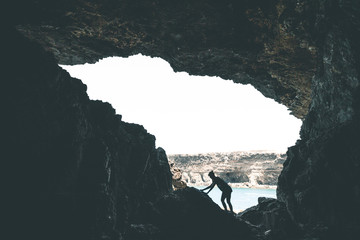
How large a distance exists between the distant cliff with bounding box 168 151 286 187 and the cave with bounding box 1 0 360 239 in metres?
81.4

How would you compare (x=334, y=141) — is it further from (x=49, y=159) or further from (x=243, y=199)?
(x=243, y=199)

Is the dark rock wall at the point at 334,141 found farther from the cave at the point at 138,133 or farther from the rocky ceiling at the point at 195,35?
the rocky ceiling at the point at 195,35

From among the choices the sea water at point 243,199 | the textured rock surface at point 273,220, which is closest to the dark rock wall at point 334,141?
the textured rock surface at point 273,220

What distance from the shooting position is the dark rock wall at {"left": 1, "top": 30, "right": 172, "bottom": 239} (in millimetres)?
7043

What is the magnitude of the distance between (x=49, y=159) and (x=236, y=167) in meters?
101

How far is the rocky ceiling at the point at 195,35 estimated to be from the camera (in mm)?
11414

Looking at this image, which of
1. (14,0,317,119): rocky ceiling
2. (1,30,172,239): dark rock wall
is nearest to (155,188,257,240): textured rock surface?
(1,30,172,239): dark rock wall

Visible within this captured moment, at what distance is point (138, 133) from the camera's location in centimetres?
1734

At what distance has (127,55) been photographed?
15688 mm

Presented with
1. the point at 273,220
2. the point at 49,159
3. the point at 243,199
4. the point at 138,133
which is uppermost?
the point at 138,133

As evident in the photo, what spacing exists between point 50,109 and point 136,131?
30.6ft

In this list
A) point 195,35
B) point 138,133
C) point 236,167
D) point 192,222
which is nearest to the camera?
point 192,222

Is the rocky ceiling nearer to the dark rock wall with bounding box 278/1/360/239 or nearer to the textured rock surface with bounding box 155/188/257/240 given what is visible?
the dark rock wall with bounding box 278/1/360/239

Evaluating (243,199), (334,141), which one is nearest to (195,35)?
(334,141)
